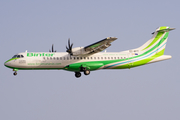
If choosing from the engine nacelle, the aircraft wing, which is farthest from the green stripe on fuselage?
the engine nacelle

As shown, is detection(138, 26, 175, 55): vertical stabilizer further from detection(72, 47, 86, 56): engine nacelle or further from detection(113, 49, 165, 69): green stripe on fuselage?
detection(72, 47, 86, 56): engine nacelle

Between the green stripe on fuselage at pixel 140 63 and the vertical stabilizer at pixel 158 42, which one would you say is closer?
the green stripe on fuselage at pixel 140 63

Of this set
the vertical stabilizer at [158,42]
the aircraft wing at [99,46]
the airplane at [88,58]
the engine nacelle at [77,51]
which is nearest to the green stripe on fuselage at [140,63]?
the airplane at [88,58]

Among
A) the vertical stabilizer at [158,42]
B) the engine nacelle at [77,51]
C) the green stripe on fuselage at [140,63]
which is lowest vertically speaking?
the green stripe on fuselage at [140,63]

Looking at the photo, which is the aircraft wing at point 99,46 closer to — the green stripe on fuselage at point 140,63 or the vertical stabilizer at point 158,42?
the green stripe on fuselage at point 140,63

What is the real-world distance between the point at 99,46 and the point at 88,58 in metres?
2.37

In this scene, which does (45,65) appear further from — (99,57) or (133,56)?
(133,56)

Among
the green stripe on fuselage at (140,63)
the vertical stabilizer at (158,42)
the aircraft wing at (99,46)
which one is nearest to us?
the aircraft wing at (99,46)

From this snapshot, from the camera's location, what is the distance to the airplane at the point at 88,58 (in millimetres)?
32844

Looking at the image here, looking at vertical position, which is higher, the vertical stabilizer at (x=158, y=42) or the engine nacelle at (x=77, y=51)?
the vertical stabilizer at (x=158, y=42)

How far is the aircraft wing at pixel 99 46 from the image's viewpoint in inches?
1209

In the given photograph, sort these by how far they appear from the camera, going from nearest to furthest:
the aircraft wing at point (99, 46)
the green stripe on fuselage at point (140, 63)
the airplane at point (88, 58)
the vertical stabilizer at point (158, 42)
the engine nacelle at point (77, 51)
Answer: the aircraft wing at point (99, 46)
the engine nacelle at point (77, 51)
the airplane at point (88, 58)
the green stripe on fuselage at point (140, 63)
the vertical stabilizer at point (158, 42)

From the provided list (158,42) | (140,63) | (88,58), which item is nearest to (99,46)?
(88,58)

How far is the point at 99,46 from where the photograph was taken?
32.5 metres
